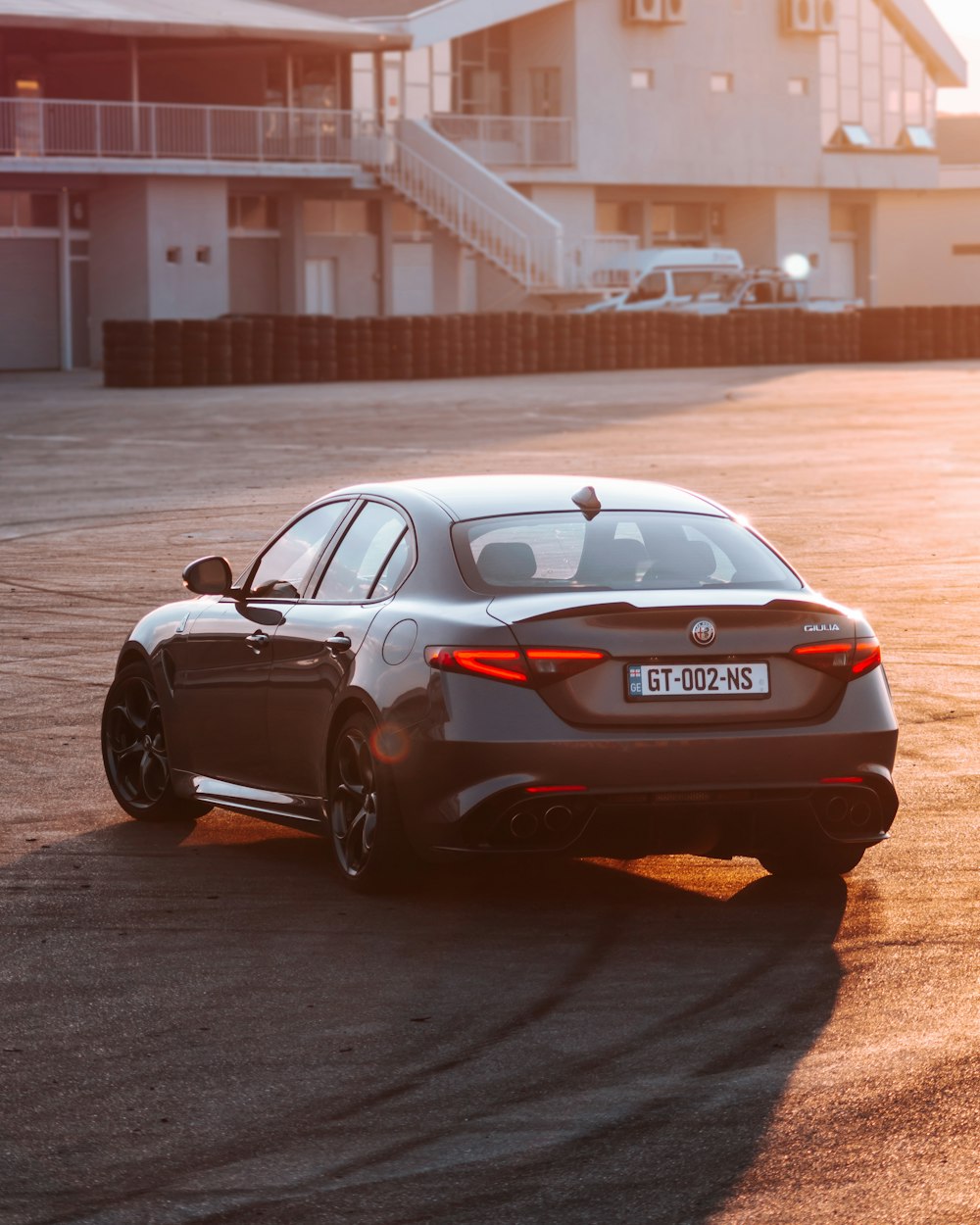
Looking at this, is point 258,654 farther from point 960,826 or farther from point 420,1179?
point 420,1179

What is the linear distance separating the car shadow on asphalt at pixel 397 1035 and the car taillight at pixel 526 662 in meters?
0.76

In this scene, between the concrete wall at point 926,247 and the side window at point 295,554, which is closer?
the side window at point 295,554

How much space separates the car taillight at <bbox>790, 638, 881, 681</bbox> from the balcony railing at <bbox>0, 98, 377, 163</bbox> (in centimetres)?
4486

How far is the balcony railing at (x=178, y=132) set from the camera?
51.0 m

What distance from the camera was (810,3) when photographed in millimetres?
73062

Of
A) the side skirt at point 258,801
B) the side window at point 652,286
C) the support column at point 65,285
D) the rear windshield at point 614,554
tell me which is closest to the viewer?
the rear windshield at point 614,554

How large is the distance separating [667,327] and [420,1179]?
160ft

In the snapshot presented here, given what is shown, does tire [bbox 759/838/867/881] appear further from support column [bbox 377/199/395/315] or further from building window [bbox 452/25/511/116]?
building window [bbox 452/25/511/116]

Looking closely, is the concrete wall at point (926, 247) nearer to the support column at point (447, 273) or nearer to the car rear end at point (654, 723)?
the support column at point (447, 273)

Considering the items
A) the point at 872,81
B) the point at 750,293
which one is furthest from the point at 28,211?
the point at 872,81

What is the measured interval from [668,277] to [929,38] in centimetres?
2437

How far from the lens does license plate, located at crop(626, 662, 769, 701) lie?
23.0 feet

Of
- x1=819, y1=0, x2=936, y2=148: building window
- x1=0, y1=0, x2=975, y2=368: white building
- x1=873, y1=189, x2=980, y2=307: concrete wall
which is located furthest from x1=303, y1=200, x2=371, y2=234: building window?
x1=873, y1=189, x2=980, y2=307: concrete wall

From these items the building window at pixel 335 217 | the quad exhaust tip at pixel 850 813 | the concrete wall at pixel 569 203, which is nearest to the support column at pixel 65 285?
the building window at pixel 335 217
